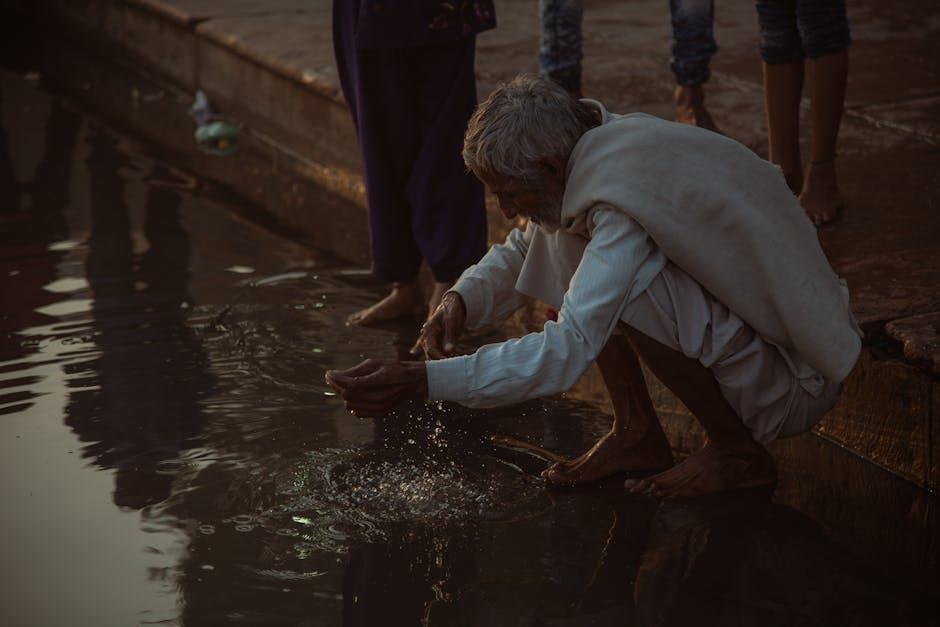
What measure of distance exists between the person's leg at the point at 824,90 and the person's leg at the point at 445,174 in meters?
0.99

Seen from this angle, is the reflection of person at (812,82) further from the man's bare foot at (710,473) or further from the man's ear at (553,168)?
the man's ear at (553,168)

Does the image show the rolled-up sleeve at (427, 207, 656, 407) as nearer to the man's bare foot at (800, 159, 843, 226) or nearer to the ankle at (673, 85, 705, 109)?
the man's bare foot at (800, 159, 843, 226)

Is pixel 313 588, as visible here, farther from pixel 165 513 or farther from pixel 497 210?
pixel 497 210

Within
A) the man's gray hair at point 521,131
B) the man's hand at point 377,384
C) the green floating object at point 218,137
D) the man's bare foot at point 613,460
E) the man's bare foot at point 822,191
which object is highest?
the man's gray hair at point 521,131

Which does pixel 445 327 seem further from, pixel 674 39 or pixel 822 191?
pixel 674 39

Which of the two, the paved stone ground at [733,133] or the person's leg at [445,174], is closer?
the paved stone ground at [733,133]

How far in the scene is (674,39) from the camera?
4996 millimetres

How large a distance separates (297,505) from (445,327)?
20.7 inches

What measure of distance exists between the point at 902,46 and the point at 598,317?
12.7 ft

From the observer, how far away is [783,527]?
10.0ft

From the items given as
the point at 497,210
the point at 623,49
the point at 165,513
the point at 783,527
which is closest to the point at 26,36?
the point at 623,49

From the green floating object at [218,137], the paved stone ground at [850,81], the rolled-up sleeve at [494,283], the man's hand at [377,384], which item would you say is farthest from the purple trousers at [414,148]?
the green floating object at [218,137]

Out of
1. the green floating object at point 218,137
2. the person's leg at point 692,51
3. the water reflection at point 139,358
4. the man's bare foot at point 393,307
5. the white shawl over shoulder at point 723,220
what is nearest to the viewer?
the white shawl over shoulder at point 723,220

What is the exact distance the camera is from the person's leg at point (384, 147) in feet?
13.6
